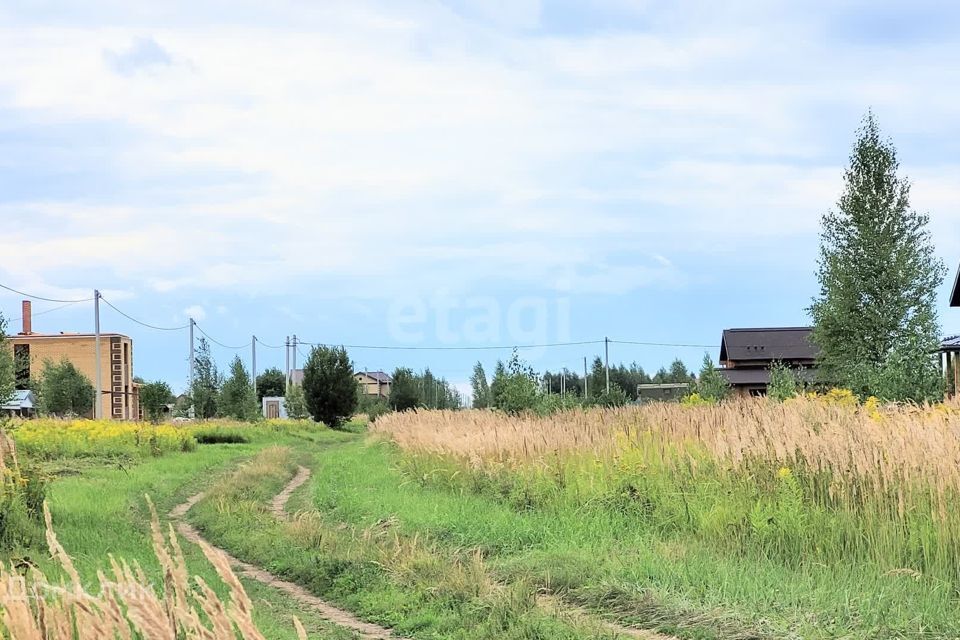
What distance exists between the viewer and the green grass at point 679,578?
639cm

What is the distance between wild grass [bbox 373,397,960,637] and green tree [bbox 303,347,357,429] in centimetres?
3964

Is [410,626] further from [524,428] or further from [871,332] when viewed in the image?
[871,332]

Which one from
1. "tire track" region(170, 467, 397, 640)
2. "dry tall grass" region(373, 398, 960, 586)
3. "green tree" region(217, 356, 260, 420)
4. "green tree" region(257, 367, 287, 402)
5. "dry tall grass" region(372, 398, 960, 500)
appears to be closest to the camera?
"tire track" region(170, 467, 397, 640)

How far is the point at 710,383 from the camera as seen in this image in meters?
37.4

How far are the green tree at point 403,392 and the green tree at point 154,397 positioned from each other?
23835 millimetres

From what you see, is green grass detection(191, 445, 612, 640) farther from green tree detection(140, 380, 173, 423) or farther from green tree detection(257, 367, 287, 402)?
green tree detection(257, 367, 287, 402)

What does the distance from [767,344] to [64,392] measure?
47.3 metres

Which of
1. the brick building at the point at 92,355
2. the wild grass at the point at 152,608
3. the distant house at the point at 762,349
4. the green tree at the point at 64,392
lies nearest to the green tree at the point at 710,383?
the distant house at the point at 762,349

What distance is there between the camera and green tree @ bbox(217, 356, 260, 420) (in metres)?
47.7

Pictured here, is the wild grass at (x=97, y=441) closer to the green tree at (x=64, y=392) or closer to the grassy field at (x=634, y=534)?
the grassy field at (x=634, y=534)

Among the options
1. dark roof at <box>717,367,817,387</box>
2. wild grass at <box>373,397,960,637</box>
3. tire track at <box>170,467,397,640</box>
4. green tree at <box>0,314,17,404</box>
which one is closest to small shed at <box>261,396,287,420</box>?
dark roof at <box>717,367,817,387</box>

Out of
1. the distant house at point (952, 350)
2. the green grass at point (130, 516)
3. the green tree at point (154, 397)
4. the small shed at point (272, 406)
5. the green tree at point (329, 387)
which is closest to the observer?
the green grass at point (130, 516)

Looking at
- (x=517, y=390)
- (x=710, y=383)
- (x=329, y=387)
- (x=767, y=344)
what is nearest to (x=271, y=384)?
(x=329, y=387)

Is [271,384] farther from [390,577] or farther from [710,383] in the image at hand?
[390,577]
